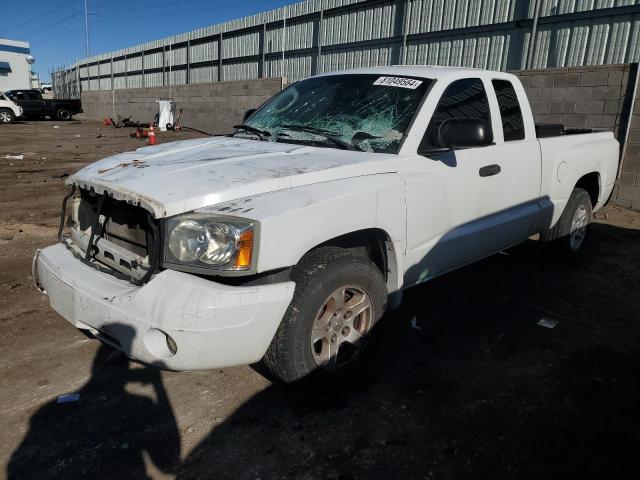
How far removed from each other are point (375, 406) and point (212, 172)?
1.54 m

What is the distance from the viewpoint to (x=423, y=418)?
262cm

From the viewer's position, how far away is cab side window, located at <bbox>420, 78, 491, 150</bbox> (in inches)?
127

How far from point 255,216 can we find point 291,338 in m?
0.64

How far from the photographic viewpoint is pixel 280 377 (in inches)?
100

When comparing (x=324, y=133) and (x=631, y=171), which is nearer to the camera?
(x=324, y=133)

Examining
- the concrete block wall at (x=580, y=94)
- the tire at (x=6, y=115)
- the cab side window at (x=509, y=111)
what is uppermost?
the concrete block wall at (x=580, y=94)

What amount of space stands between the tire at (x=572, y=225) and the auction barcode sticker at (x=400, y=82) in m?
2.32

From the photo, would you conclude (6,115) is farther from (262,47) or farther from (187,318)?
(187,318)

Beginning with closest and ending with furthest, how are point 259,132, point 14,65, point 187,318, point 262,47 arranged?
→ point 187,318, point 259,132, point 262,47, point 14,65

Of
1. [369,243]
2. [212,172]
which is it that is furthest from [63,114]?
[369,243]

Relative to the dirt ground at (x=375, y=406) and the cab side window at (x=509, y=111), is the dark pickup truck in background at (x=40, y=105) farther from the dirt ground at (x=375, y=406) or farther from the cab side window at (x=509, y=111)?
the cab side window at (x=509, y=111)

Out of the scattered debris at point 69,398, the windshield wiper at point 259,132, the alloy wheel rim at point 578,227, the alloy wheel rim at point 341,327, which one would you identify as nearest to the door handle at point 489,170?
the alloy wheel rim at point 341,327

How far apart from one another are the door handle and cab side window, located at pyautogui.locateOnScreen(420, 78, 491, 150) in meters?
0.38

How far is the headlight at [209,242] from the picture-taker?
220 centimetres
